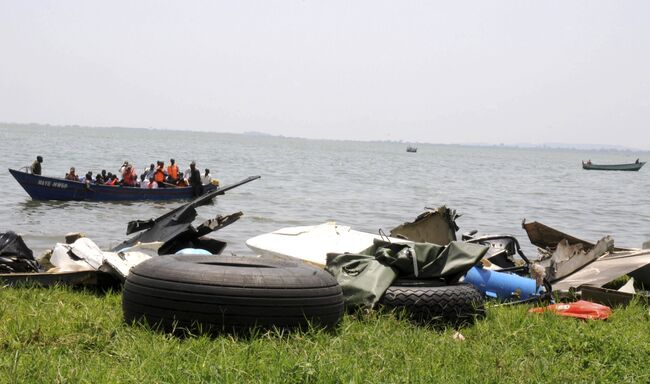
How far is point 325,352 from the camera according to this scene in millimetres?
5383

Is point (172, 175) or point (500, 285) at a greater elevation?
point (500, 285)

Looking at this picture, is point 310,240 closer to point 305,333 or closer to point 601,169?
point 305,333

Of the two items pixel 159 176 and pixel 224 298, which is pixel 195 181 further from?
pixel 224 298

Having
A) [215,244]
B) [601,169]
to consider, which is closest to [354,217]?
[215,244]

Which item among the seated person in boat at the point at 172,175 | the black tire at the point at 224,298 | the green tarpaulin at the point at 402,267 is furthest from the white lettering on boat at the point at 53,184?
the black tire at the point at 224,298

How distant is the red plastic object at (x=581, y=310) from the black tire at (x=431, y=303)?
1.01 metres

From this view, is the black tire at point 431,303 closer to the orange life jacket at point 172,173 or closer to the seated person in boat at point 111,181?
the seated person in boat at point 111,181

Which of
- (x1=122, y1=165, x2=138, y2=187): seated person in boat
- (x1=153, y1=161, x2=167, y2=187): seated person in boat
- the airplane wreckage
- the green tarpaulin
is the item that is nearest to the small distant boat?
(x1=153, y1=161, x2=167, y2=187): seated person in boat

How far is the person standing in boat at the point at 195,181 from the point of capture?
3100 centimetres

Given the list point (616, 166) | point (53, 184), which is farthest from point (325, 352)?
point (616, 166)

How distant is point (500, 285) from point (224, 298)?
12.5 ft

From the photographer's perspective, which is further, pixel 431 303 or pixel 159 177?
pixel 159 177

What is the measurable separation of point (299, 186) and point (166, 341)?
38942 mm

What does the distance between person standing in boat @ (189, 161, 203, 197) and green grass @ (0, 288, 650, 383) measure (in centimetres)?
2406
